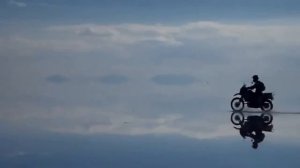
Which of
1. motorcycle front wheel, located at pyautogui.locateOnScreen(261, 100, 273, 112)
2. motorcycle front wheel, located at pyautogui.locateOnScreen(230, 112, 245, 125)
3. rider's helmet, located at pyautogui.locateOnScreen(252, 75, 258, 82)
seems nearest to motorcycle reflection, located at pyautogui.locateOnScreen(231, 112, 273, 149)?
motorcycle front wheel, located at pyautogui.locateOnScreen(230, 112, 245, 125)

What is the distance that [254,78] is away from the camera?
14102mm

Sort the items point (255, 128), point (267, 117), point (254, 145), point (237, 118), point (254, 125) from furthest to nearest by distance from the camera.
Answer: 1. point (267, 117)
2. point (237, 118)
3. point (254, 125)
4. point (255, 128)
5. point (254, 145)

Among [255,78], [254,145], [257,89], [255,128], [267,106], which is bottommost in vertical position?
[254,145]

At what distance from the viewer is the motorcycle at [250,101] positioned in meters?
14.3

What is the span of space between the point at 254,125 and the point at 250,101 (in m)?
2.30

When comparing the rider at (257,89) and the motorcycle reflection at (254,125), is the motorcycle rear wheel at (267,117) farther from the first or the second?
the rider at (257,89)

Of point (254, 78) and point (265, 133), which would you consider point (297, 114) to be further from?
point (265, 133)

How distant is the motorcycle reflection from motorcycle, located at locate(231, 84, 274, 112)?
0.32 metres

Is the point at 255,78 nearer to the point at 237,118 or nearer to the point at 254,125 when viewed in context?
the point at 237,118

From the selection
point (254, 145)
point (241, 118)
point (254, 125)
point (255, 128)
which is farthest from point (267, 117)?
point (254, 145)

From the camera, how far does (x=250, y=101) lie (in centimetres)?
1434

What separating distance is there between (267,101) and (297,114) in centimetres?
68

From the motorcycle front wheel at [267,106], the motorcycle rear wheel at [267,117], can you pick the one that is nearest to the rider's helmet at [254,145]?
the motorcycle rear wheel at [267,117]

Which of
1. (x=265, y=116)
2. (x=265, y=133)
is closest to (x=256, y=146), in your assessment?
(x=265, y=133)
